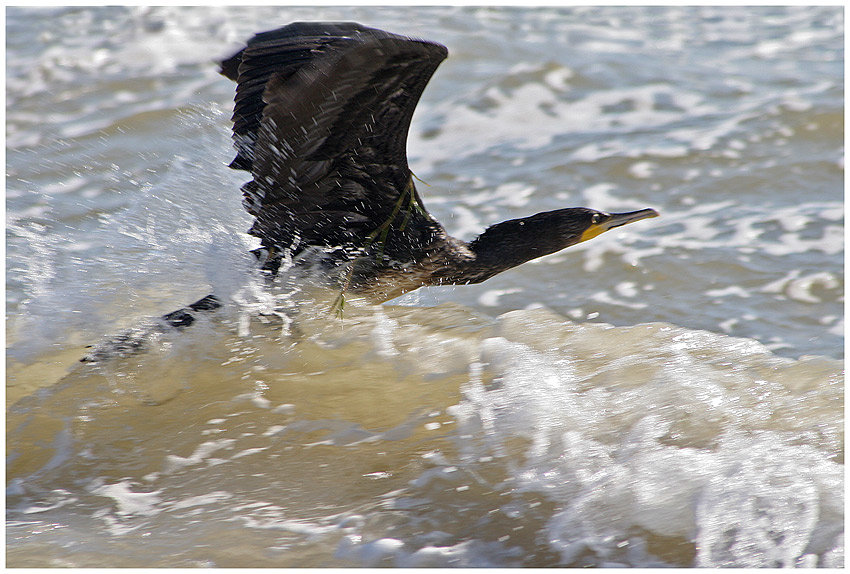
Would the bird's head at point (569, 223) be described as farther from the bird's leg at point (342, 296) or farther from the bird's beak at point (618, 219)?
the bird's leg at point (342, 296)

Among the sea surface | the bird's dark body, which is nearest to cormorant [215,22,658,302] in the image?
the bird's dark body

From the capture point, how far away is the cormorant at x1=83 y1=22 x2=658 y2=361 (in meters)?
3.19

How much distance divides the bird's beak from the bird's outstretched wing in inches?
31.1

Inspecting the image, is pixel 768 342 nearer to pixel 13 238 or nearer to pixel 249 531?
pixel 249 531

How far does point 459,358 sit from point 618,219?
41.4 inches

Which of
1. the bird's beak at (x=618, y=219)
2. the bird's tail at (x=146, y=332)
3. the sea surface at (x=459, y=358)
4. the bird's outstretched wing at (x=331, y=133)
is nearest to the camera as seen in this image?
the sea surface at (x=459, y=358)

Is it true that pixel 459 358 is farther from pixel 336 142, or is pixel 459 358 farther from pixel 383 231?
pixel 336 142

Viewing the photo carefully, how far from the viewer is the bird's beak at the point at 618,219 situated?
4.11m

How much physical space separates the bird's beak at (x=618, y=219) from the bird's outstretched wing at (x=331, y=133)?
2.59 ft

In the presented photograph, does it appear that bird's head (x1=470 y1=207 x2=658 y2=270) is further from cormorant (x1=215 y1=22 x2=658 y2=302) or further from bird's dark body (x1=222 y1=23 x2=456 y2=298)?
bird's dark body (x1=222 y1=23 x2=456 y2=298)

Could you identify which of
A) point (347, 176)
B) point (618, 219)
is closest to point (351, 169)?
point (347, 176)

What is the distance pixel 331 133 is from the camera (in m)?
3.44

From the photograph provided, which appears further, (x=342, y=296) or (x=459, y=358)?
(x=342, y=296)

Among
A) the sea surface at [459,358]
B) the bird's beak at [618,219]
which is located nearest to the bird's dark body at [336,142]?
the sea surface at [459,358]
